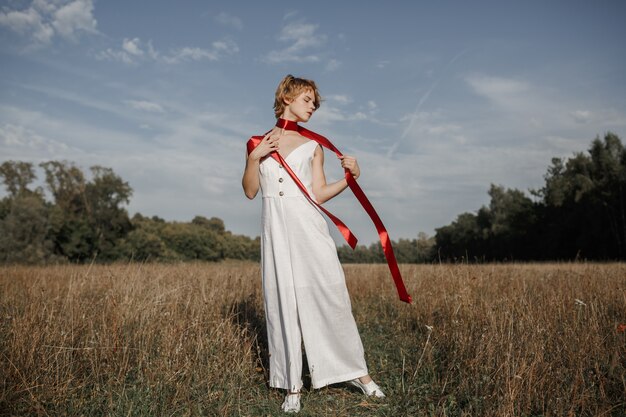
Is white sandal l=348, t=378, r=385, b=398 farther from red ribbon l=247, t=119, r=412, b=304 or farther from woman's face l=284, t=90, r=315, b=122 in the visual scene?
woman's face l=284, t=90, r=315, b=122

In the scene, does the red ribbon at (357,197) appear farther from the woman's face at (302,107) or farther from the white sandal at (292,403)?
the white sandal at (292,403)

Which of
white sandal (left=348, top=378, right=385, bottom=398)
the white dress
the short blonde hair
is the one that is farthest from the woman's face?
white sandal (left=348, top=378, right=385, bottom=398)

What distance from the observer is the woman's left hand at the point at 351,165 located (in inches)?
140

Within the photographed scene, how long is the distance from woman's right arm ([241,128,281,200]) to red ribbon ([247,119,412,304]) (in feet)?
0.36

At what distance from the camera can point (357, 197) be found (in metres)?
3.78

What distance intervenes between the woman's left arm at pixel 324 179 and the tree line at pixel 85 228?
33.9 metres

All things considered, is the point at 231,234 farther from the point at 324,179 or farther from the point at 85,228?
the point at 324,179

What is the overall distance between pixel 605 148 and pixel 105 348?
46.1m

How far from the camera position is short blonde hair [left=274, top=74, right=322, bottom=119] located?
3.64m

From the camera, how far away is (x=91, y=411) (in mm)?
3143

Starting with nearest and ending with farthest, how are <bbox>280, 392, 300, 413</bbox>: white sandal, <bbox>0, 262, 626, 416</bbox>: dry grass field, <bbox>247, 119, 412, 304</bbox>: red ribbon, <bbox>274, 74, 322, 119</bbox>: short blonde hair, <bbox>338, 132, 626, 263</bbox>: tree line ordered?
1. <bbox>0, 262, 626, 416</bbox>: dry grass field
2. <bbox>280, 392, 300, 413</bbox>: white sandal
3. <bbox>247, 119, 412, 304</bbox>: red ribbon
4. <bbox>274, 74, 322, 119</bbox>: short blonde hair
5. <bbox>338, 132, 626, 263</bbox>: tree line

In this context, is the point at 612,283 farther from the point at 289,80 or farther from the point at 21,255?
the point at 21,255

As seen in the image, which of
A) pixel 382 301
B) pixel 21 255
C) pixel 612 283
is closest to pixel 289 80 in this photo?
pixel 382 301

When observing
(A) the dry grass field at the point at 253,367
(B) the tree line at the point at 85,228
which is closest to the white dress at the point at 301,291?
(A) the dry grass field at the point at 253,367
